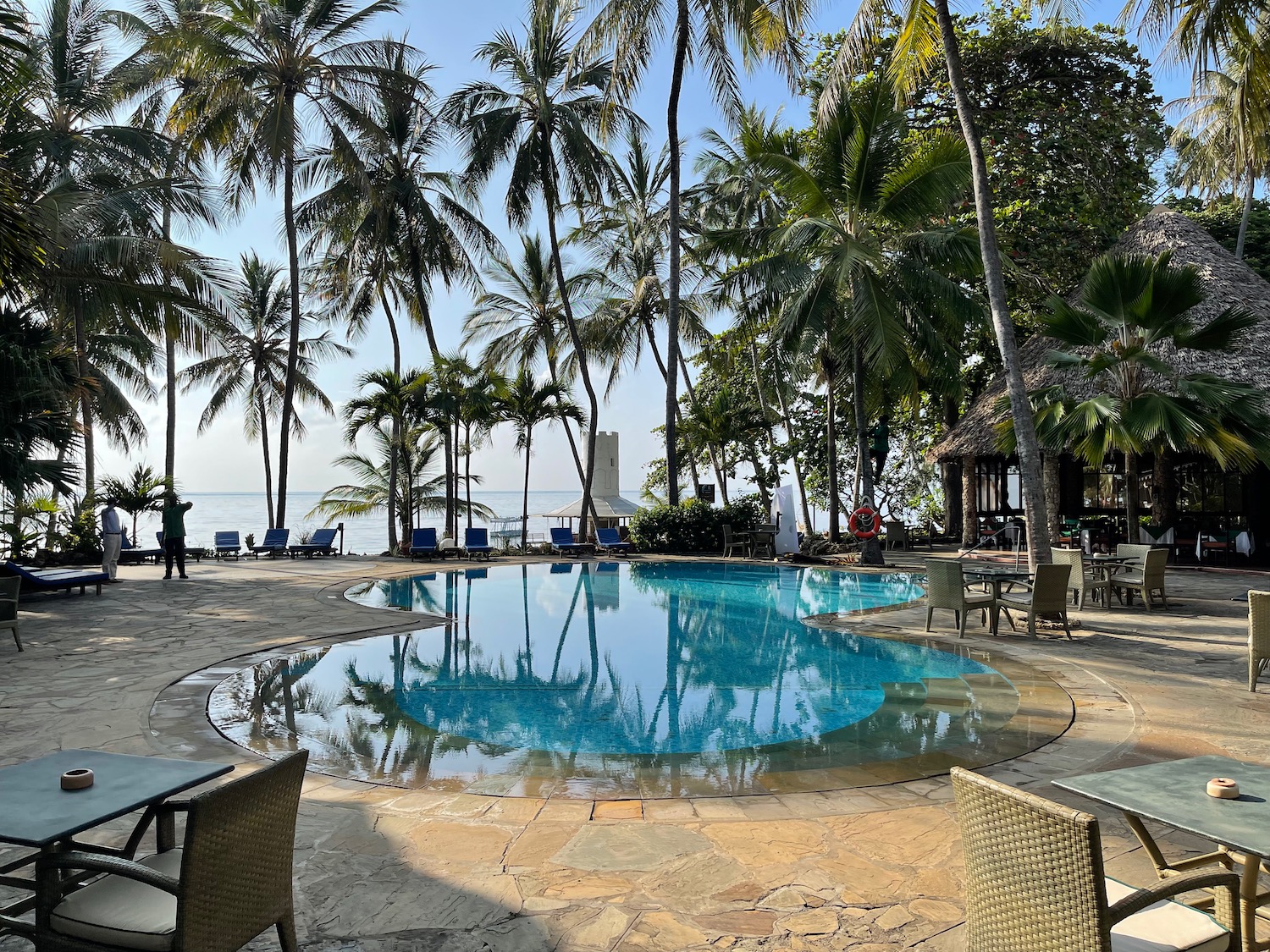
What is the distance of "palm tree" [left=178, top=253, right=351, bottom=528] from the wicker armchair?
26.6 metres

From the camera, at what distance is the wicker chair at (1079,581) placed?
10.4 metres

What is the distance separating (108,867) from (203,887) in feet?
0.84

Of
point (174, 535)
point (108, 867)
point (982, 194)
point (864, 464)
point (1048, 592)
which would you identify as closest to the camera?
point (108, 867)

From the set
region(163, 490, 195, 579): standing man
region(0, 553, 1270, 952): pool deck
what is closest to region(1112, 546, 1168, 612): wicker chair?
region(0, 553, 1270, 952): pool deck

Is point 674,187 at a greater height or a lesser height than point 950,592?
greater

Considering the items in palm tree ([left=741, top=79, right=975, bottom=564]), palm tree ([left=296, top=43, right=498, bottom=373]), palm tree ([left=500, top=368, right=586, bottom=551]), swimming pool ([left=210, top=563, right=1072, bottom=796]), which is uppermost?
palm tree ([left=296, top=43, right=498, bottom=373])

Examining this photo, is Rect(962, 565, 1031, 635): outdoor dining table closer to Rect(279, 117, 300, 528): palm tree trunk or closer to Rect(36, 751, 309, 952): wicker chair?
Rect(36, 751, 309, 952): wicker chair

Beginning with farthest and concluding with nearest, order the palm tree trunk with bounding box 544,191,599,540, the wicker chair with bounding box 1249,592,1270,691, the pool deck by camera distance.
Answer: the palm tree trunk with bounding box 544,191,599,540
the wicker chair with bounding box 1249,592,1270,691
the pool deck

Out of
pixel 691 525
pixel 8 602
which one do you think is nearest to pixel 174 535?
pixel 8 602

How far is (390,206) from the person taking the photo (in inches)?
862

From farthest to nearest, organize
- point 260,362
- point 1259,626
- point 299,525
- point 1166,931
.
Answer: point 299,525 < point 260,362 < point 1259,626 < point 1166,931

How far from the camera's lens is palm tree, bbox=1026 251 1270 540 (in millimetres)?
10664

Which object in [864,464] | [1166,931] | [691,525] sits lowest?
[1166,931]

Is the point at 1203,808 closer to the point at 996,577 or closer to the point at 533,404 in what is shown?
the point at 996,577
